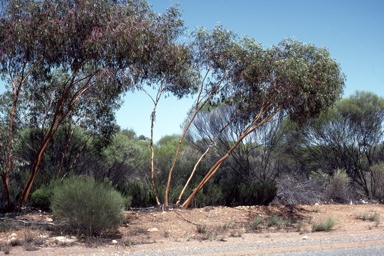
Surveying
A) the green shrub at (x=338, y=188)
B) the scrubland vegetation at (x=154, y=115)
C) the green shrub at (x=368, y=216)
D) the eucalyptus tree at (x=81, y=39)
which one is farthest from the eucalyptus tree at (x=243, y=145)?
the eucalyptus tree at (x=81, y=39)

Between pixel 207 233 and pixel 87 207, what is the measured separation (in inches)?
142

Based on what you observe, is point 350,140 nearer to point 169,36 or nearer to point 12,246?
point 169,36

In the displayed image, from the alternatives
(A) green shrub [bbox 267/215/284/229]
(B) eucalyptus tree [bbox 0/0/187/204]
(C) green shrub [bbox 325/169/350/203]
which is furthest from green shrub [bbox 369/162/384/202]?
(B) eucalyptus tree [bbox 0/0/187/204]

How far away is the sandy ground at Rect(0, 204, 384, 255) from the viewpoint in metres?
12.3

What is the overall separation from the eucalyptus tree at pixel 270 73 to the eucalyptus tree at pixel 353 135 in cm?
1020

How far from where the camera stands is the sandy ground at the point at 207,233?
40.5 feet

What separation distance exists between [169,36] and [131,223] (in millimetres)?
6539

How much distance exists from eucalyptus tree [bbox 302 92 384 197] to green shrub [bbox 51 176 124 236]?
1838cm

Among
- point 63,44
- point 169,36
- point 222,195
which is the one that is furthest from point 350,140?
point 63,44

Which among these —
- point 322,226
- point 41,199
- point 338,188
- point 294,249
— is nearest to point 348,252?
point 294,249

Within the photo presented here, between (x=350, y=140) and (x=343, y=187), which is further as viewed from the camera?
(x=350, y=140)

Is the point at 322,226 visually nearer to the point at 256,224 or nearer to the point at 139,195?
the point at 256,224

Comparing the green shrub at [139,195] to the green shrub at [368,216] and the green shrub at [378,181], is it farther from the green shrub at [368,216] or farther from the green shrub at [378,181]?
the green shrub at [378,181]

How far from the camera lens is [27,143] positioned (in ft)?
75.6
